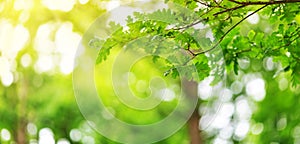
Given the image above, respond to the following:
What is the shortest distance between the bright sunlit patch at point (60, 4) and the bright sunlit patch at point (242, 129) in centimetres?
484

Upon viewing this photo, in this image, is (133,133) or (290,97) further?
(290,97)

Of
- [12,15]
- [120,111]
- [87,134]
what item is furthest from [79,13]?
[87,134]

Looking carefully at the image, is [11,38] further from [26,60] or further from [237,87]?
[237,87]

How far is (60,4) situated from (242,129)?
16.5 ft

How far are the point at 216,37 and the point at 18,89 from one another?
691 cm

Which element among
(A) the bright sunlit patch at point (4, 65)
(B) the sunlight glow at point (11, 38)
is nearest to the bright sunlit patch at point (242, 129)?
(A) the bright sunlit patch at point (4, 65)

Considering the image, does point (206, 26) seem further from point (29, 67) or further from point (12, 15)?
point (29, 67)

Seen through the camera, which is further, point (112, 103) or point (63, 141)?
point (63, 141)

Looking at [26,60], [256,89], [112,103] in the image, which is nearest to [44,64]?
[26,60]

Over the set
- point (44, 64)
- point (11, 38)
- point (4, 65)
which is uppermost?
point (44, 64)

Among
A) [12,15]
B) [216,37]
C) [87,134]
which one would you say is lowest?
[216,37]

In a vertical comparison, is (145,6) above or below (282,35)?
above

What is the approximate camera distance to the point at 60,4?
538 centimetres

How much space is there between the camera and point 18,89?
8.18 meters
